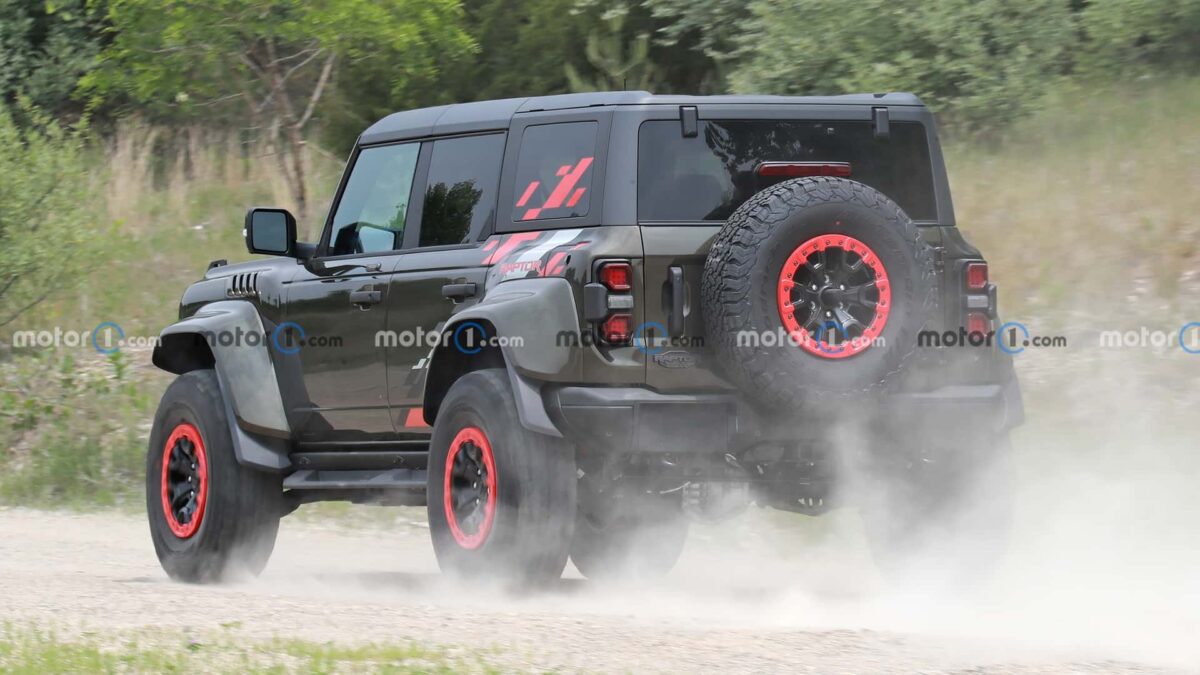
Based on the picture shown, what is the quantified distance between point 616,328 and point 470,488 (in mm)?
1004

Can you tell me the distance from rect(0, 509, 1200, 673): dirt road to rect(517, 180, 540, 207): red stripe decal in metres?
1.65

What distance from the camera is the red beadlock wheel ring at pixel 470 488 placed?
22.9ft

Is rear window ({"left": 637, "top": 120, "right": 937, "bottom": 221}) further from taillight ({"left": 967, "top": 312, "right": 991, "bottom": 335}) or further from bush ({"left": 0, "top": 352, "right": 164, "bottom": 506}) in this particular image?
bush ({"left": 0, "top": 352, "right": 164, "bottom": 506})

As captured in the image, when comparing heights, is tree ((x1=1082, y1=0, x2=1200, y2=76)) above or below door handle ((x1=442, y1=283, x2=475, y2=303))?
above

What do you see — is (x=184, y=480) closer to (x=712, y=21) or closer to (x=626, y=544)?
(x=626, y=544)

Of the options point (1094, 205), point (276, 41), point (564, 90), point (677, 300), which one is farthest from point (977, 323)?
point (276, 41)

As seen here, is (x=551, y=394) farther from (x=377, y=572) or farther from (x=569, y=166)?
(x=377, y=572)

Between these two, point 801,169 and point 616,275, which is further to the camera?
point 801,169

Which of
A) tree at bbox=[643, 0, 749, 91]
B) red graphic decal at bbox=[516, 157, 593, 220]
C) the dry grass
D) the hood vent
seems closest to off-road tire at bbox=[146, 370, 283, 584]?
the hood vent

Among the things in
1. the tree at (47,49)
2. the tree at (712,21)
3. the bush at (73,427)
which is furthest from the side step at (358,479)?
the tree at (47,49)

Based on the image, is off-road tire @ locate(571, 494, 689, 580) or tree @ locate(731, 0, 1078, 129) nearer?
off-road tire @ locate(571, 494, 689, 580)

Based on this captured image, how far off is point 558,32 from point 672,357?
1503 cm

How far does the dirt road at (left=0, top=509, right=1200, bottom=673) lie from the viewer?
Result: 5629 millimetres

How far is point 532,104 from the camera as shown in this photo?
294 inches
